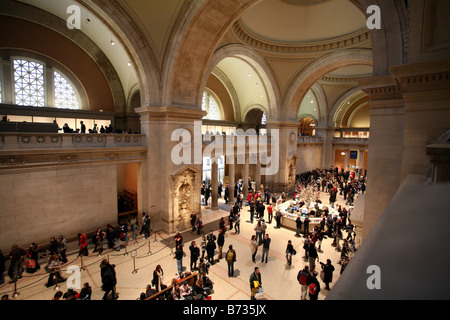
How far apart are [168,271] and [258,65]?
13441mm

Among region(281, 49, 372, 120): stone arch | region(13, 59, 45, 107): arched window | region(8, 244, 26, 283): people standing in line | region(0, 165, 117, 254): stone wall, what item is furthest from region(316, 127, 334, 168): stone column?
region(8, 244, 26, 283): people standing in line

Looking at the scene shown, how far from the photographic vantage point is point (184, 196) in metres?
11.4

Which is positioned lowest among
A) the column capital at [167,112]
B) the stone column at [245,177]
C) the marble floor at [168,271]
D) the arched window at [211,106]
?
the marble floor at [168,271]

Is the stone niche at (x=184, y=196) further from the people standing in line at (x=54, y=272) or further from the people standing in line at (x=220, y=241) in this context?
the people standing in line at (x=54, y=272)

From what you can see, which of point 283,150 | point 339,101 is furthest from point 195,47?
point 339,101

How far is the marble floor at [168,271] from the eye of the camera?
21.3 ft

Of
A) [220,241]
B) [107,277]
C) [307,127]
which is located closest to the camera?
[107,277]

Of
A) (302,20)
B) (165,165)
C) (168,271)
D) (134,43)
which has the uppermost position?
Result: (302,20)

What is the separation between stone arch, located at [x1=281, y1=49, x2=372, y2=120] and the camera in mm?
13781

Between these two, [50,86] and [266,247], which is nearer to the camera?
[266,247]

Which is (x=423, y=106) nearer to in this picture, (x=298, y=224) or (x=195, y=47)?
(x=298, y=224)

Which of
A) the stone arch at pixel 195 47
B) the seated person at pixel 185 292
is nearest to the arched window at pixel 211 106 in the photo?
the stone arch at pixel 195 47

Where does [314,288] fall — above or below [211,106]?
below
